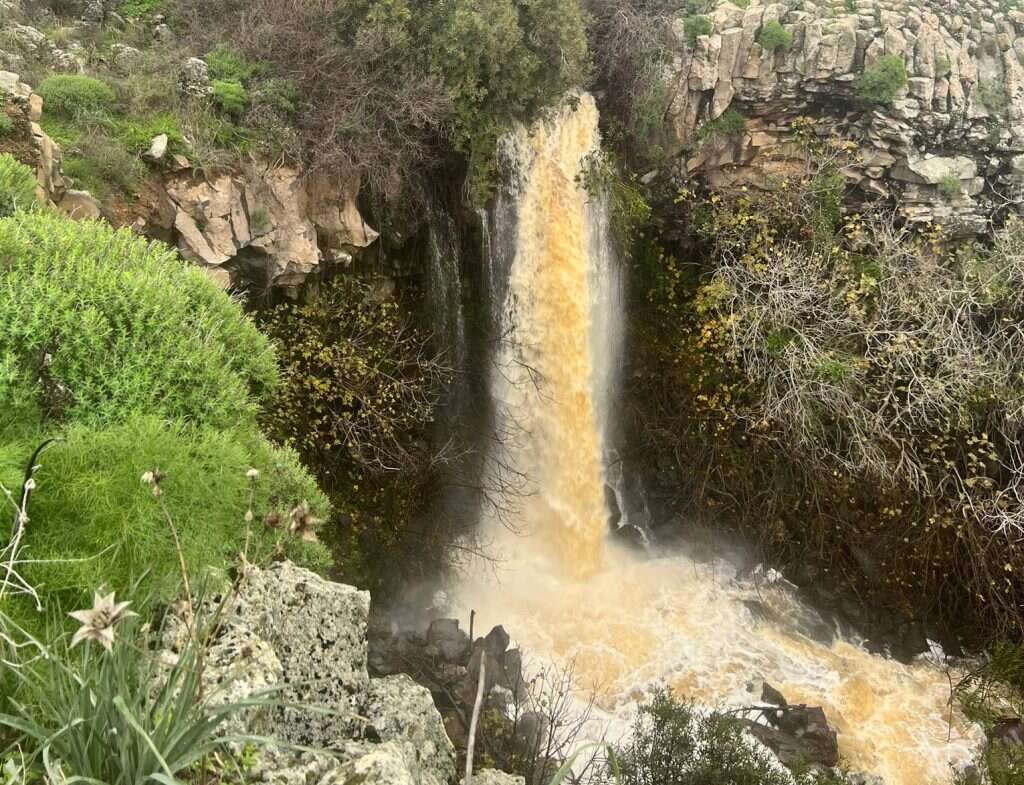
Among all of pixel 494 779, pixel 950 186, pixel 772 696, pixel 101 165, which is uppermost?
pixel 101 165

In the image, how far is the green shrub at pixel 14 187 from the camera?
420 centimetres

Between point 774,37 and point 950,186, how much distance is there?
121 inches

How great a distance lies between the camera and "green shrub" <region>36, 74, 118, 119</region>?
6270 millimetres

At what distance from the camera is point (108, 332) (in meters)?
3.48

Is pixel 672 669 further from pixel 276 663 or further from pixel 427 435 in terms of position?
pixel 276 663

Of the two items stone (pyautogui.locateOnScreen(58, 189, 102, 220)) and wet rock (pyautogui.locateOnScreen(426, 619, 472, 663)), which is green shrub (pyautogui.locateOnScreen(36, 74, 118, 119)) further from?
wet rock (pyautogui.locateOnScreen(426, 619, 472, 663))

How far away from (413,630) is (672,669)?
3251mm

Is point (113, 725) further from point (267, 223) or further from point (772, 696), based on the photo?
point (772, 696)

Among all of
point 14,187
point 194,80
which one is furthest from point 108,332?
point 194,80

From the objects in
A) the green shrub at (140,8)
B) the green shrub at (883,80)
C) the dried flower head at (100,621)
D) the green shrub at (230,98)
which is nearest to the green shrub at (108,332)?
the dried flower head at (100,621)

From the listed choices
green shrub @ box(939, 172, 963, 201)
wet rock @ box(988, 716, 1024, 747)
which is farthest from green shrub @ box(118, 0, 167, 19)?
wet rock @ box(988, 716, 1024, 747)

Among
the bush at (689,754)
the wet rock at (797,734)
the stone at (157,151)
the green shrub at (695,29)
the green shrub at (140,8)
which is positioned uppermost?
the green shrub at (140,8)

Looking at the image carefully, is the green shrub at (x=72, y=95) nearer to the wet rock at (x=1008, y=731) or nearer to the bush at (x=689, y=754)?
the bush at (x=689, y=754)

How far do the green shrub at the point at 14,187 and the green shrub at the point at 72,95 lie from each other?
2.18 m
